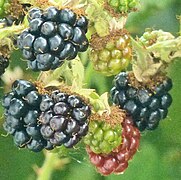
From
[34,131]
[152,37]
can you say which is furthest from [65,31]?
[152,37]

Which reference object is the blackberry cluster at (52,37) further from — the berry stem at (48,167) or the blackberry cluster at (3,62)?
the berry stem at (48,167)

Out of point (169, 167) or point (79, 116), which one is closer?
point (79, 116)

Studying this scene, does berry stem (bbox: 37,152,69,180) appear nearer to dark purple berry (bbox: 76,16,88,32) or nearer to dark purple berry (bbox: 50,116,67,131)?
dark purple berry (bbox: 50,116,67,131)

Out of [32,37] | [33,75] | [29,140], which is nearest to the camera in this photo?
[32,37]

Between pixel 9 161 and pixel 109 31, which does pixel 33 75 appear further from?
pixel 109 31

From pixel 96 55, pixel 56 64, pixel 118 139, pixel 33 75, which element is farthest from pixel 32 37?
pixel 33 75

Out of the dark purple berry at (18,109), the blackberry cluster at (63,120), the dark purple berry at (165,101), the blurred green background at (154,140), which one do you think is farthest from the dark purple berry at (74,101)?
the blurred green background at (154,140)
